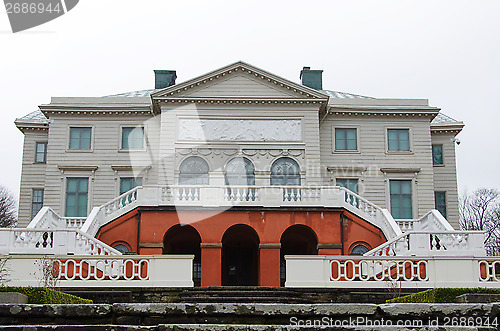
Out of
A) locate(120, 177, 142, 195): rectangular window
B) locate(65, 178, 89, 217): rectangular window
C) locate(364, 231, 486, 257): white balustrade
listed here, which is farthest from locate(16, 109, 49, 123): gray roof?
locate(364, 231, 486, 257): white balustrade

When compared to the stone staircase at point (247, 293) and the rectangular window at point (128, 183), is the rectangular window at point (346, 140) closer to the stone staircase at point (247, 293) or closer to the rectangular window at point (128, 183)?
the rectangular window at point (128, 183)

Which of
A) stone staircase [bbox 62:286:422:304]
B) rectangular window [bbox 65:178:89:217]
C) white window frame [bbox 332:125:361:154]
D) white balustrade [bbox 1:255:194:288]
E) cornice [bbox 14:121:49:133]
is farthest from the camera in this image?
cornice [bbox 14:121:49:133]

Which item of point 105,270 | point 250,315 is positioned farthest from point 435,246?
point 250,315

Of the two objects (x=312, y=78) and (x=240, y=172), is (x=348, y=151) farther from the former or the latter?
(x=240, y=172)

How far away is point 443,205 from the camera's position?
36.6m

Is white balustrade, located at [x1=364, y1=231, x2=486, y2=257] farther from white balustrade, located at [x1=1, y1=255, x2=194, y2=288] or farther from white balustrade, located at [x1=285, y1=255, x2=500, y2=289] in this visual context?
white balustrade, located at [x1=1, y1=255, x2=194, y2=288]

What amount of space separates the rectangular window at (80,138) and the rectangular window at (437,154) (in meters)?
18.9

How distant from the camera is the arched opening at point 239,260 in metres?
30.1

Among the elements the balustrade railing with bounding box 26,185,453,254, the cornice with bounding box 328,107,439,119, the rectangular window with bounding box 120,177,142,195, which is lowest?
the balustrade railing with bounding box 26,185,453,254

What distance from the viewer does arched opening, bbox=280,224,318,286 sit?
92.5 feet

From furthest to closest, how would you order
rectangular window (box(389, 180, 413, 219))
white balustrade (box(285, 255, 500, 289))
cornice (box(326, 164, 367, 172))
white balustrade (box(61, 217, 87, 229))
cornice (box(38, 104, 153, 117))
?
cornice (box(38, 104, 153, 117))
cornice (box(326, 164, 367, 172))
rectangular window (box(389, 180, 413, 219))
white balustrade (box(61, 217, 87, 229))
white balustrade (box(285, 255, 500, 289))

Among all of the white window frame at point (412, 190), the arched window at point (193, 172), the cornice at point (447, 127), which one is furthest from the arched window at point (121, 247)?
the cornice at point (447, 127)

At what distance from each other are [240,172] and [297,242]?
15.9 feet

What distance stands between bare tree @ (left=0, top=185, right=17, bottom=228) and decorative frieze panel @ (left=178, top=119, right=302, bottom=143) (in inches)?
1308
